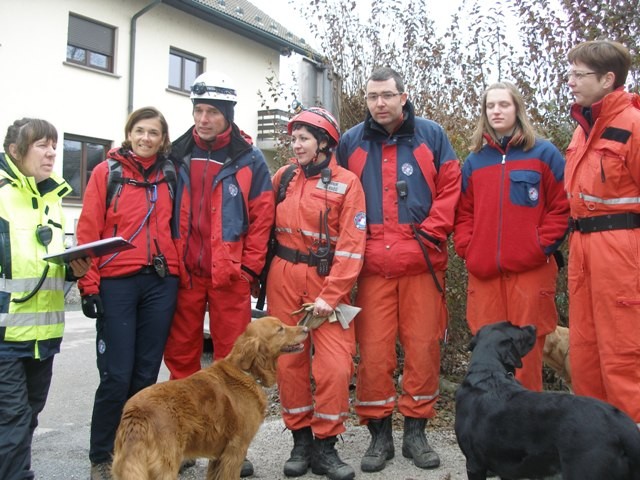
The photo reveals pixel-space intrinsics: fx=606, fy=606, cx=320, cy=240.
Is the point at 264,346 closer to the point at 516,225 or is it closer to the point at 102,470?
the point at 102,470

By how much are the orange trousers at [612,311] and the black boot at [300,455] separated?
2.03 m

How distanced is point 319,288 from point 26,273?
6.34ft

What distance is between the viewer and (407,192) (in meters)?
4.54

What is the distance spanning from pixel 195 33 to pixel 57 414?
17123mm

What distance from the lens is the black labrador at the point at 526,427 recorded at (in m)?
3.05

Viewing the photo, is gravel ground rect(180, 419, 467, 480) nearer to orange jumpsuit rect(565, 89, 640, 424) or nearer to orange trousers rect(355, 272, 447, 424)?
orange trousers rect(355, 272, 447, 424)

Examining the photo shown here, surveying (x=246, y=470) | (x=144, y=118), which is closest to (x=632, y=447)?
(x=246, y=470)

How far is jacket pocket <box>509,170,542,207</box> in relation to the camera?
170 inches

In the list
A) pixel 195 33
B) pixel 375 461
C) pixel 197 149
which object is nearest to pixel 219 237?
pixel 197 149

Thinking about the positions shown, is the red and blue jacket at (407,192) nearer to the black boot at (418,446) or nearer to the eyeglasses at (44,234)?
the black boot at (418,446)

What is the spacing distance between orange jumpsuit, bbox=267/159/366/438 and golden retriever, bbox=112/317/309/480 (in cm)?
26

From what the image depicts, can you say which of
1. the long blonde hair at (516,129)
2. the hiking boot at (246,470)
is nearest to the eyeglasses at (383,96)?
the long blonde hair at (516,129)

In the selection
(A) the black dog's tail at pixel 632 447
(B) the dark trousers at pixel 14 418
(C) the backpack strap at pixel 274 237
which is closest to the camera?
(A) the black dog's tail at pixel 632 447

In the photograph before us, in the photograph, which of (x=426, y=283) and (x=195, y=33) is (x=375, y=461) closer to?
(x=426, y=283)
